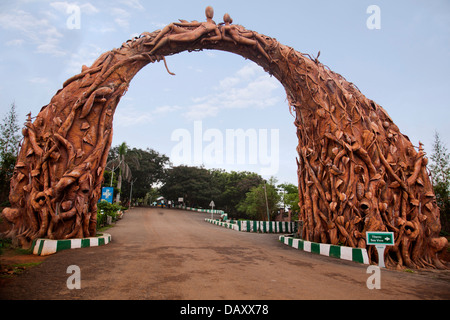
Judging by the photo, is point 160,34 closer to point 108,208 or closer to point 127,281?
point 127,281

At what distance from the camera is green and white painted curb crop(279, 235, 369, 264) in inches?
290

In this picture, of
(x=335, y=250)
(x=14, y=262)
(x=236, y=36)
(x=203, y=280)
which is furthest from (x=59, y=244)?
(x=236, y=36)

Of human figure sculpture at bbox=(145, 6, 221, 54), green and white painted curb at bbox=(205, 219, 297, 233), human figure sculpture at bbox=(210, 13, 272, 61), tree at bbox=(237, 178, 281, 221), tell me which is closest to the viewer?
human figure sculpture at bbox=(145, 6, 221, 54)

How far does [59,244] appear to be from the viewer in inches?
291

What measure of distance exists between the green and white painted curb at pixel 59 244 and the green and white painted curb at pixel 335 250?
7.12 metres

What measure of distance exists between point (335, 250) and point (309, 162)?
3371 millimetres

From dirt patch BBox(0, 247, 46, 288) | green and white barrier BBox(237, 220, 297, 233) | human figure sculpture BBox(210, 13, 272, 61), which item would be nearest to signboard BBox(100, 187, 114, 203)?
green and white barrier BBox(237, 220, 297, 233)

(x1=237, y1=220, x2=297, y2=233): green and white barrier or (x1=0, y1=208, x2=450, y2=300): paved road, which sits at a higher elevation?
(x1=0, y1=208, x2=450, y2=300): paved road

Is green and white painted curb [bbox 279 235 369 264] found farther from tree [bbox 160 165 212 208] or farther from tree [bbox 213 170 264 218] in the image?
tree [bbox 160 165 212 208]

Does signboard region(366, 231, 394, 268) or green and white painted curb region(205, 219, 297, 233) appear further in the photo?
green and white painted curb region(205, 219, 297, 233)

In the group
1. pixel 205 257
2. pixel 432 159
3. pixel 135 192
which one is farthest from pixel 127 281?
pixel 135 192

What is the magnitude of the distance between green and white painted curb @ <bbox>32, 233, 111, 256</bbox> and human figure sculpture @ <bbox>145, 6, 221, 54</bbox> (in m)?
7.44

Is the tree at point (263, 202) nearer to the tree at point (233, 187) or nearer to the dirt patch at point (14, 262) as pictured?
the tree at point (233, 187)
